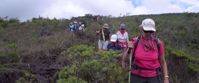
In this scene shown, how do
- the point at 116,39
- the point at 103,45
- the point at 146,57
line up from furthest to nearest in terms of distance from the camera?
the point at 103,45
the point at 116,39
the point at 146,57

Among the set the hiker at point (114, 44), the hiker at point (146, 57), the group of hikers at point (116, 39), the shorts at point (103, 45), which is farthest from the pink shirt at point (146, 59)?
the shorts at point (103, 45)

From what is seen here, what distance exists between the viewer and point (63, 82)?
802cm

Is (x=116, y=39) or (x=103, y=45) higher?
(x=116, y=39)

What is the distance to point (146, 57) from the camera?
6117 millimetres

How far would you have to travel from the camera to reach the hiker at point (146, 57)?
6141mm

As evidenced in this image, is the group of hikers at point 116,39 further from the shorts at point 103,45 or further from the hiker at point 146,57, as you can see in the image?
the hiker at point 146,57

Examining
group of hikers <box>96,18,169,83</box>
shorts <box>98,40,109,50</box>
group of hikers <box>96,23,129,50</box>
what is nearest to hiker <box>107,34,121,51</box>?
group of hikers <box>96,23,129,50</box>

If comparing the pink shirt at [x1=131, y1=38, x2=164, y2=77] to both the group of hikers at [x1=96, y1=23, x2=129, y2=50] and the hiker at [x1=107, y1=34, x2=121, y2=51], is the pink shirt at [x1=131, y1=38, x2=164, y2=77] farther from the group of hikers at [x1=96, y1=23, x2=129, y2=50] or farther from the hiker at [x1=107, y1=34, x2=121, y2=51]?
the hiker at [x1=107, y1=34, x2=121, y2=51]

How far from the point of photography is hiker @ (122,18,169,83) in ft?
20.1

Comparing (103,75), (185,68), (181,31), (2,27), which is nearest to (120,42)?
(185,68)

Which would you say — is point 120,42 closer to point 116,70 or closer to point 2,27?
point 116,70

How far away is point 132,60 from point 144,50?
20 cm

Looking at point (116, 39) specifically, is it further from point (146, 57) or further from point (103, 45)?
point (146, 57)

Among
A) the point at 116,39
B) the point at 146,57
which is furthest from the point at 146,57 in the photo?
the point at 116,39
